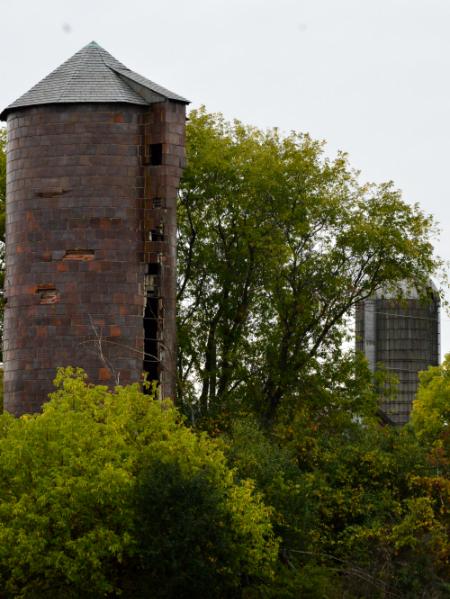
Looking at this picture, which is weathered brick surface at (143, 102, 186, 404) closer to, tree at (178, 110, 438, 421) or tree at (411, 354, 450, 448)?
tree at (178, 110, 438, 421)

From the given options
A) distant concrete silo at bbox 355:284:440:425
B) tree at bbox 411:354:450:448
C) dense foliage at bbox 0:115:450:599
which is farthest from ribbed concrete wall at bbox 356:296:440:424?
dense foliage at bbox 0:115:450:599

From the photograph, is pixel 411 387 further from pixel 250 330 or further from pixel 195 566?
pixel 195 566

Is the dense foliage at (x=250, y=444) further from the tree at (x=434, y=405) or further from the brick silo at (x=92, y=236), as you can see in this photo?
the tree at (x=434, y=405)

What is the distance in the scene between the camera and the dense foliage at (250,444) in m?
33.0

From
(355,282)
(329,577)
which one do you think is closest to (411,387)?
(355,282)

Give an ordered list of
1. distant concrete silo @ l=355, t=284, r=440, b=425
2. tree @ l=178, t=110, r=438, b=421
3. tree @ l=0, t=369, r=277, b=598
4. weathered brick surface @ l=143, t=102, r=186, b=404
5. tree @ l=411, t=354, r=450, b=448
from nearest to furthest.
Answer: tree @ l=0, t=369, r=277, b=598 → weathered brick surface @ l=143, t=102, r=186, b=404 → tree @ l=178, t=110, r=438, b=421 → tree @ l=411, t=354, r=450, b=448 → distant concrete silo @ l=355, t=284, r=440, b=425

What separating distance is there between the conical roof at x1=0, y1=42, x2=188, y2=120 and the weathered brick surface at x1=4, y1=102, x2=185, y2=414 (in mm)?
278

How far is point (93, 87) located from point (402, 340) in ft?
141

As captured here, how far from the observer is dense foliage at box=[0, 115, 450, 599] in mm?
32969

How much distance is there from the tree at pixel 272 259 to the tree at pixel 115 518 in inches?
756

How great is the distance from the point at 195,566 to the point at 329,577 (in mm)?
4643

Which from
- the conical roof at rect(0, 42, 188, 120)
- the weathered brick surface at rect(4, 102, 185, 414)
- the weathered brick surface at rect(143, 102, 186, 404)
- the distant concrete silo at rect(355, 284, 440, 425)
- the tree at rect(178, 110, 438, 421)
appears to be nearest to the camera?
the weathered brick surface at rect(4, 102, 185, 414)

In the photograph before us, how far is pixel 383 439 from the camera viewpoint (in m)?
44.3

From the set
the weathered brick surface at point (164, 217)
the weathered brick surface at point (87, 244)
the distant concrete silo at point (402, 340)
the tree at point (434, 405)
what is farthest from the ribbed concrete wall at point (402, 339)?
the weathered brick surface at point (87, 244)
